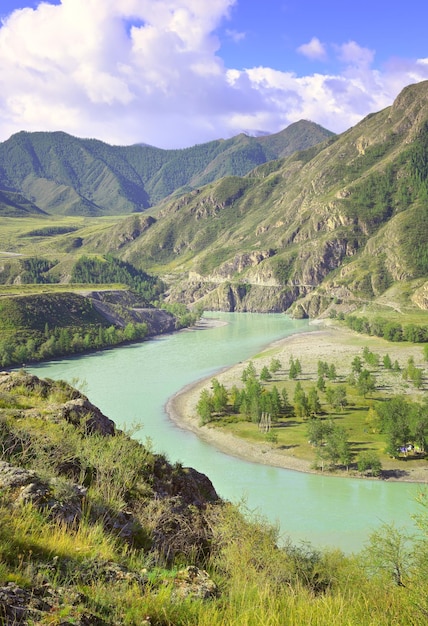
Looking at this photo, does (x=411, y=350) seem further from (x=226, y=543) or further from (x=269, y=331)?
(x=226, y=543)

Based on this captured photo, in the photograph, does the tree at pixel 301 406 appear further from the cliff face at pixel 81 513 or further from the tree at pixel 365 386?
the cliff face at pixel 81 513

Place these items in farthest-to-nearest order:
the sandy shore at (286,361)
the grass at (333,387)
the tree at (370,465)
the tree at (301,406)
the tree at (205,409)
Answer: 1. the tree at (301,406)
2. the tree at (205,409)
3. the grass at (333,387)
4. the sandy shore at (286,361)
5. the tree at (370,465)

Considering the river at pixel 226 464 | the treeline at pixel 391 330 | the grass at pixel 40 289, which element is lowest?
the river at pixel 226 464

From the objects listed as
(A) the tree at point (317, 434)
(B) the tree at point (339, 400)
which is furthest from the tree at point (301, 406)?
(A) the tree at point (317, 434)

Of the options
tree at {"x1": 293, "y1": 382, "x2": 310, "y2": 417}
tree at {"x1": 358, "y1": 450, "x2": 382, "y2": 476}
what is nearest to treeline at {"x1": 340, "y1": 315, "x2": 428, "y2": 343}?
tree at {"x1": 293, "y1": 382, "x2": 310, "y2": 417}

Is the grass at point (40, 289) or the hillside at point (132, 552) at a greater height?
the grass at point (40, 289)

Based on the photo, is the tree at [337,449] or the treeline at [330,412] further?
the treeline at [330,412]

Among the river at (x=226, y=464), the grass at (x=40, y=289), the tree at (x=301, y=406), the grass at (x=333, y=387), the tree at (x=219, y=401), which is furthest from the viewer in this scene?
the grass at (x=40, y=289)
